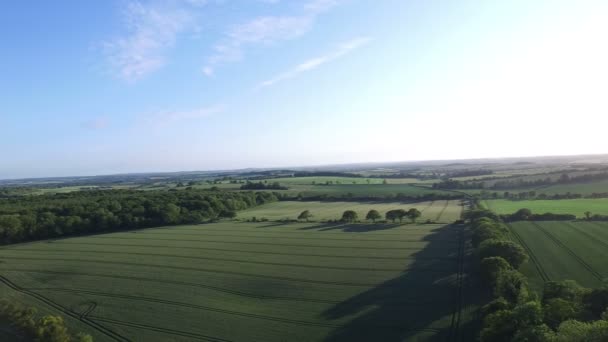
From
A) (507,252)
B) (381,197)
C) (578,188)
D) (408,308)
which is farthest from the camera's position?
(381,197)

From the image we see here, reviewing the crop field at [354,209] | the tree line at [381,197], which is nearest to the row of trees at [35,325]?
the crop field at [354,209]

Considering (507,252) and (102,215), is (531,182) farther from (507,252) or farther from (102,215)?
(102,215)

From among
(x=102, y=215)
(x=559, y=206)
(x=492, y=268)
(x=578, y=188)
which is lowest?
(x=559, y=206)

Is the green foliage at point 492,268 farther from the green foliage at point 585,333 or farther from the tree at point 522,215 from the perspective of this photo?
the tree at point 522,215

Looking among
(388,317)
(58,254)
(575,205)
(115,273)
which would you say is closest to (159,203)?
(58,254)

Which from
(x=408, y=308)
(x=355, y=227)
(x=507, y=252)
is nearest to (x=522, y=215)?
(x=355, y=227)

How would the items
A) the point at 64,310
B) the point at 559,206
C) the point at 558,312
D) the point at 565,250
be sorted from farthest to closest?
the point at 559,206 → the point at 565,250 → the point at 64,310 → the point at 558,312

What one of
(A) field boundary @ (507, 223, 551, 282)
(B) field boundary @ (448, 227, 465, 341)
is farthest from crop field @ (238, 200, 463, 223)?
(B) field boundary @ (448, 227, 465, 341)
